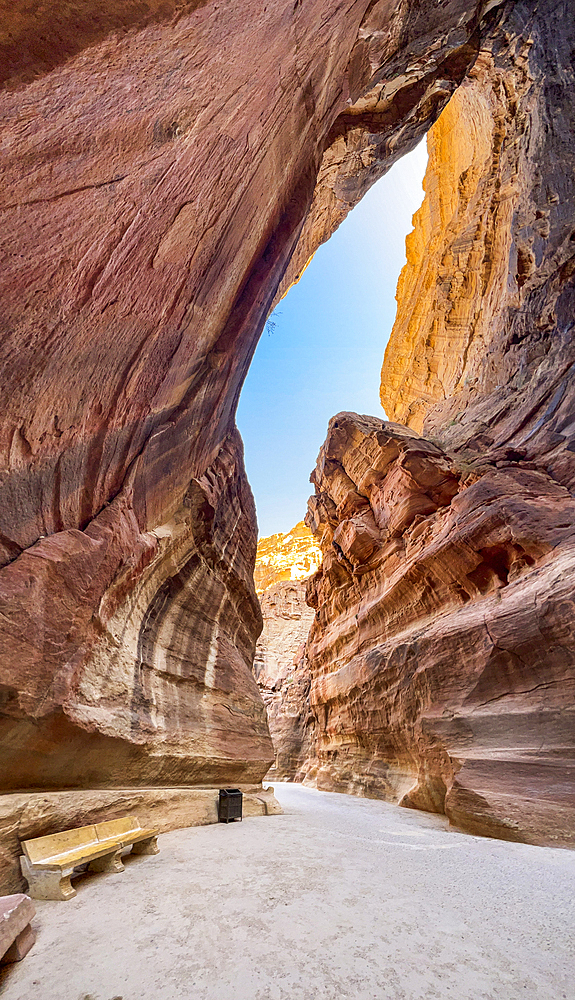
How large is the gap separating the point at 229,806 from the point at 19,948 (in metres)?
4.62

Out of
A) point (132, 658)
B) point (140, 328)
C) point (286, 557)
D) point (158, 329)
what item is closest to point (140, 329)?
point (140, 328)

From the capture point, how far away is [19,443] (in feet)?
14.6

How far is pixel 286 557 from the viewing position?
52.9 m

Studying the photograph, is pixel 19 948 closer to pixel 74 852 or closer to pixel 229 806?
pixel 74 852

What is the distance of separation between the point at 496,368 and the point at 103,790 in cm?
1682

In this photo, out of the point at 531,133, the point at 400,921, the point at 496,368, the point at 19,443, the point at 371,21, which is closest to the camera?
the point at 400,921

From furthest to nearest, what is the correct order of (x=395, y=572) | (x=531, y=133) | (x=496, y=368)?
(x=531, y=133) → (x=496, y=368) → (x=395, y=572)

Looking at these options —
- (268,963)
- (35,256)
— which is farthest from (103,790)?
(35,256)

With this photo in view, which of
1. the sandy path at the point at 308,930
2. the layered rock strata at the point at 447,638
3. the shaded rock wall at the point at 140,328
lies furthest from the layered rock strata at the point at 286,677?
the sandy path at the point at 308,930

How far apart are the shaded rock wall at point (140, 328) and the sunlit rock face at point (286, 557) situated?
37.7 m

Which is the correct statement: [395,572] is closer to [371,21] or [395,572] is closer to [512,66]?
[371,21]

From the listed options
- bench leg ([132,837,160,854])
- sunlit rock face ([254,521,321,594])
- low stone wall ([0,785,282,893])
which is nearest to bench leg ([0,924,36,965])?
low stone wall ([0,785,282,893])

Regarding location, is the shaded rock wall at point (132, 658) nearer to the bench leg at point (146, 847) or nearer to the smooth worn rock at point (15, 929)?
the bench leg at point (146, 847)

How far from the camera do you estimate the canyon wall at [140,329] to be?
3.76 meters
